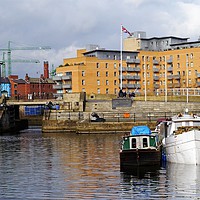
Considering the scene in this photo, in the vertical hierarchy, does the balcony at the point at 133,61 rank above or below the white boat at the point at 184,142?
above

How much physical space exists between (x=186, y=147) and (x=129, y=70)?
409ft

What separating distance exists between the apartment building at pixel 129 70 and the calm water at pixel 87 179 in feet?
333

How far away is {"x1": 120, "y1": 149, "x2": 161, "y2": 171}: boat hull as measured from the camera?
148 ft

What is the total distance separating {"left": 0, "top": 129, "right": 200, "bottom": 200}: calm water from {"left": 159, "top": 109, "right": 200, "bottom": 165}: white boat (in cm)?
83

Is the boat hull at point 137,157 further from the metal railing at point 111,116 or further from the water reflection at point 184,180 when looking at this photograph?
the metal railing at point 111,116

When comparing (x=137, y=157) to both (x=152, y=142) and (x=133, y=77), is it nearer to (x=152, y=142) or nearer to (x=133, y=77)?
(x=152, y=142)

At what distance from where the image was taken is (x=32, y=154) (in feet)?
204

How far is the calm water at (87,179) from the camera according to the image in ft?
111

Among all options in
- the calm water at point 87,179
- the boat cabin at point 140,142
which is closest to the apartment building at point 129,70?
the calm water at point 87,179

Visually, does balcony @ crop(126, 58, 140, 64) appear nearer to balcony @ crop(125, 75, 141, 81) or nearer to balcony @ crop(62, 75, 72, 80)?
balcony @ crop(125, 75, 141, 81)

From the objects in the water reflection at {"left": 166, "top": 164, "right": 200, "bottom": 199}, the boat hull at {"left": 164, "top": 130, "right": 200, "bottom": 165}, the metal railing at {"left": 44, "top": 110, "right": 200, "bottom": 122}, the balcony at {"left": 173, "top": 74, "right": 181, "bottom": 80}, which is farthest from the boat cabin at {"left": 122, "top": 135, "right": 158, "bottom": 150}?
the balcony at {"left": 173, "top": 74, "right": 181, "bottom": 80}

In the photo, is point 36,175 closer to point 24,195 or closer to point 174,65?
point 24,195

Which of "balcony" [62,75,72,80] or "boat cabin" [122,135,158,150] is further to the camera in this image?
"balcony" [62,75,72,80]

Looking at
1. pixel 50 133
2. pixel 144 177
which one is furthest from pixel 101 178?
pixel 50 133
